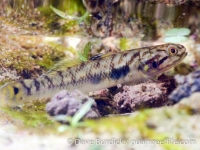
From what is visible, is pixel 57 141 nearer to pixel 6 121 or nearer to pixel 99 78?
pixel 6 121

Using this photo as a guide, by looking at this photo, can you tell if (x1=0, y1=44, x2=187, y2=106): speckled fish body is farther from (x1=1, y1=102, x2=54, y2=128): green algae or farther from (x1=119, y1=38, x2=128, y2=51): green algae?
(x1=119, y1=38, x2=128, y2=51): green algae

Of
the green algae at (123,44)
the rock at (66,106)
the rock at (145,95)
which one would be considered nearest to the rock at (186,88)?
the rock at (145,95)

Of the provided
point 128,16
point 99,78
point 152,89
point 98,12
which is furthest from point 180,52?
point 98,12

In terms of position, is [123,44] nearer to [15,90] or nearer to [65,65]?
[65,65]

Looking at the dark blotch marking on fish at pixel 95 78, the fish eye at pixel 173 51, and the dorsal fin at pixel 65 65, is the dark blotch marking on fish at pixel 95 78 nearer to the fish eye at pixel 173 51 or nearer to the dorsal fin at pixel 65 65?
the dorsal fin at pixel 65 65

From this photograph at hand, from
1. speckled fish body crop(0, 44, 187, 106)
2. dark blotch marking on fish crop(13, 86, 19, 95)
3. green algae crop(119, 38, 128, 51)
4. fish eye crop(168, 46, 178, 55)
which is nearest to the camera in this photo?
dark blotch marking on fish crop(13, 86, 19, 95)

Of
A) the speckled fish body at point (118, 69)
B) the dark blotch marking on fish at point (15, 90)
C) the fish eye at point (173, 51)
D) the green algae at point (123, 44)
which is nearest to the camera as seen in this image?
the dark blotch marking on fish at point (15, 90)

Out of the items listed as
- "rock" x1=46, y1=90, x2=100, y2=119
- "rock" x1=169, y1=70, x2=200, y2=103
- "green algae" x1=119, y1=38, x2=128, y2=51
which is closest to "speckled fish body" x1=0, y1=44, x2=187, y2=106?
"rock" x1=46, y1=90, x2=100, y2=119
